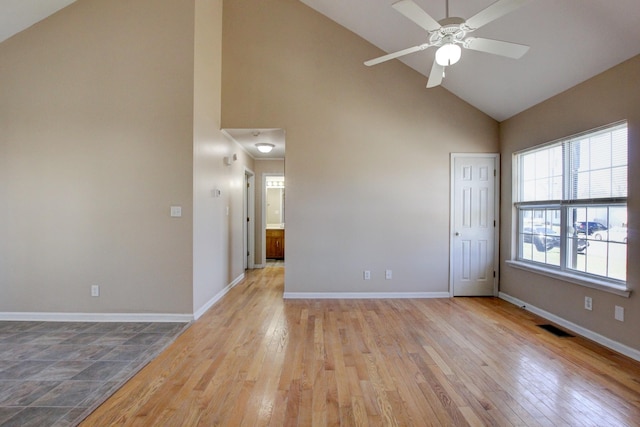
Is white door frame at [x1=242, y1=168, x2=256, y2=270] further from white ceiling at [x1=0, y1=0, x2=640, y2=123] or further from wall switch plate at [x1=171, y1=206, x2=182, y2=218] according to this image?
wall switch plate at [x1=171, y1=206, x2=182, y2=218]

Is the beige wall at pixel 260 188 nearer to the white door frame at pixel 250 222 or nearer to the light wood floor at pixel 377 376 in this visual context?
the white door frame at pixel 250 222

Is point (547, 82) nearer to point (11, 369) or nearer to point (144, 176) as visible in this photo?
point (144, 176)

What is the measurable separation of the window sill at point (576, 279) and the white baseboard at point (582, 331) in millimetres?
446

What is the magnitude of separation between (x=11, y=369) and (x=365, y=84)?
188 inches

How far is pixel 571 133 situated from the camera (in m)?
3.26

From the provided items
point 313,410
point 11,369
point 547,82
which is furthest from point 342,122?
point 11,369

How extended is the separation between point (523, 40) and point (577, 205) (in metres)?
1.80

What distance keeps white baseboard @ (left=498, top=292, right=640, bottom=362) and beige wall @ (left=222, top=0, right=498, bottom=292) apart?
3.19ft

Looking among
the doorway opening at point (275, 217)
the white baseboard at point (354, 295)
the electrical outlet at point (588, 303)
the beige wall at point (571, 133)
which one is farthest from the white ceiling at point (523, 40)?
the doorway opening at point (275, 217)

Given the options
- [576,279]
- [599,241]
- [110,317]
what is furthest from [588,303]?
[110,317]

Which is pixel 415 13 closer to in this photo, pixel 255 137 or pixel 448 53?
pixel 448 53

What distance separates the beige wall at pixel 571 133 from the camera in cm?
262

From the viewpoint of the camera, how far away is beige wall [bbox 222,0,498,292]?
4324 mm

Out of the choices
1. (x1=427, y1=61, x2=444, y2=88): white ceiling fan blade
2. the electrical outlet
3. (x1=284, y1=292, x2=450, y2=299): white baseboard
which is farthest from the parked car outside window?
(x1=427, y1=61, x2=444, y2=88): white ceiling fan blade
